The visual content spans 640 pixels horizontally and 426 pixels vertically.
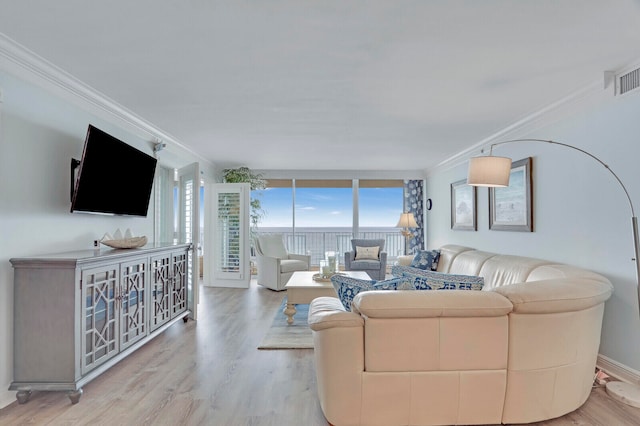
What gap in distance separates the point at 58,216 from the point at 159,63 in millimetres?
1447

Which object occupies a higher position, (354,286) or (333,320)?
(354,286)

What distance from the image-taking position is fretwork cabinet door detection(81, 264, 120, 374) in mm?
2639

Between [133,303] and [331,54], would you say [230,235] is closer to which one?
[133,303]

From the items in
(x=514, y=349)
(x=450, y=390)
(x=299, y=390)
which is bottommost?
(x=299, y=390)

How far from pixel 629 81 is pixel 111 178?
418 centimetres

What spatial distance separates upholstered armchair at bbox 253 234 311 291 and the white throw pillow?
1.01 m

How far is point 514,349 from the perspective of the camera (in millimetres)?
2129

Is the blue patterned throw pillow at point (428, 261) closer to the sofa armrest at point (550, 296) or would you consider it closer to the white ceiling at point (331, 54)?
the white ceiling at point (331, 54)

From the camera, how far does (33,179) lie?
278 centimetres

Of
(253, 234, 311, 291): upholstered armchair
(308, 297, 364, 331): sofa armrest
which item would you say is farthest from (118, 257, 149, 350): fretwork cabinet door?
(253, 234, 311, 291): upholstered armchair

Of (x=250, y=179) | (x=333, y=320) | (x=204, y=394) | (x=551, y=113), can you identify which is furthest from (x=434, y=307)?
(x=250, y=179)

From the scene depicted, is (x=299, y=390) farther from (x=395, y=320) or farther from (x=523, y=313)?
(x=523, y=313)

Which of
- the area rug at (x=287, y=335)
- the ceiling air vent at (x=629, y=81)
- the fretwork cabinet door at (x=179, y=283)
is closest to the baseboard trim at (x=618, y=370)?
the ceiling air vent at (x=629, y=81)

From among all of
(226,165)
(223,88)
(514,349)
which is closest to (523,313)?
(514,349)
